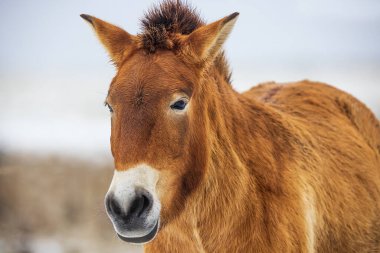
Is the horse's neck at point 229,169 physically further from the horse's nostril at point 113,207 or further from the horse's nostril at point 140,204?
the horse's nostril at point 113,207

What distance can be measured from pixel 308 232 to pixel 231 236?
2.19 feet

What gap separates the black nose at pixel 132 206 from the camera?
2998 millimetres

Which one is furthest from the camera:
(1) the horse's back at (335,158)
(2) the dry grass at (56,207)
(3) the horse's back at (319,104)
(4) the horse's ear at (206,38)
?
(2) the dry grass at (56,207)

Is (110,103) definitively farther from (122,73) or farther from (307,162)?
(307,162)

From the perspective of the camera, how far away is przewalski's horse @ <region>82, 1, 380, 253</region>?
10.6ft

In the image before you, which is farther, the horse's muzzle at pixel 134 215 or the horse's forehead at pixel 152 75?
the horse's forehead at pixel 152 75

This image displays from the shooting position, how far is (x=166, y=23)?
3.94m

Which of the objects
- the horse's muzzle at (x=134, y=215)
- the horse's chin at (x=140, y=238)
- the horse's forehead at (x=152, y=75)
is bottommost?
the horse's chin at (x=140, y=238)

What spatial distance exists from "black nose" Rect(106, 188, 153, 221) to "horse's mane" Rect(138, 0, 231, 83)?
110 cm

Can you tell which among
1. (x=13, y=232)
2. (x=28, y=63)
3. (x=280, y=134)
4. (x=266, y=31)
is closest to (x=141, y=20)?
(x=280, y=134)

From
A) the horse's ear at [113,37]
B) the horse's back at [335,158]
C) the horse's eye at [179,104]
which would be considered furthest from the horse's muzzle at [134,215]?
the horse's back at [335,158]

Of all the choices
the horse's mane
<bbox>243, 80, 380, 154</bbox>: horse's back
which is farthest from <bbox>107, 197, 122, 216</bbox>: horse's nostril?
<bbox>243, 80, 380, 154</bbox>: horse's back

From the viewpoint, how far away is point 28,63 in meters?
65.8

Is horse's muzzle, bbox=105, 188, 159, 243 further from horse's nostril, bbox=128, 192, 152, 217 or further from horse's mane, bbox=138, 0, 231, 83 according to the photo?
horse's mane, bbox=138, 0, 231, 83
